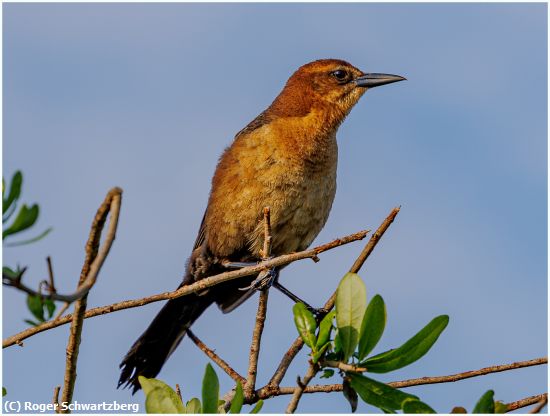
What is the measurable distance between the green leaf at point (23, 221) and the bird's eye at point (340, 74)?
447cm

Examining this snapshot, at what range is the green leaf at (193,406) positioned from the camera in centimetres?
262

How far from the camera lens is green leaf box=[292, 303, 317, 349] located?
271 cm

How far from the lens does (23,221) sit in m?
2.28

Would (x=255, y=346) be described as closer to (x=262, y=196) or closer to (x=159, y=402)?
(x=159, y=402)

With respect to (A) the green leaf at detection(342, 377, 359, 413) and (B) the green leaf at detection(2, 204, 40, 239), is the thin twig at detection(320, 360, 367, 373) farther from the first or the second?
(B) the green leaf at detection(2, 204, 40, 239)

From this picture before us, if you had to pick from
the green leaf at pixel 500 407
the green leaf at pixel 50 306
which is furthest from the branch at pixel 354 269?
the green leaf at pixel 50 306

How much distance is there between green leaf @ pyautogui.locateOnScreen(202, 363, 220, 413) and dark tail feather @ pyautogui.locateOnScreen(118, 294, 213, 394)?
8.56 feet

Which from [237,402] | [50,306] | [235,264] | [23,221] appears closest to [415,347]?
[237,402]

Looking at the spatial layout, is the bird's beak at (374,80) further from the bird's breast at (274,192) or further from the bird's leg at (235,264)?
the bird's leg at (235,264)

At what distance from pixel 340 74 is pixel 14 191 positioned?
4.46 meters

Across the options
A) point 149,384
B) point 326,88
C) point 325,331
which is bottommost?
point 149,384

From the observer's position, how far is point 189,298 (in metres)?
6.16

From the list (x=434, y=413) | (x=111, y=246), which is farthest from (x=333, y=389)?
(x=111, y=246)

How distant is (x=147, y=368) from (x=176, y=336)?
0.44 meters
